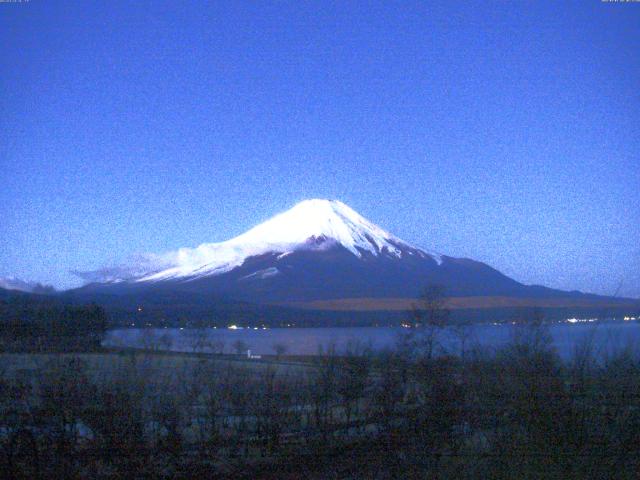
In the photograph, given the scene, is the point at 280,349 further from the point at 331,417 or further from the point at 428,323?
the point at 331,417

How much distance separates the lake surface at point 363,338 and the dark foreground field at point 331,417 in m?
0.31

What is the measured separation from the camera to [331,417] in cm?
1295

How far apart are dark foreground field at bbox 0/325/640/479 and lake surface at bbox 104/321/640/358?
31 cm

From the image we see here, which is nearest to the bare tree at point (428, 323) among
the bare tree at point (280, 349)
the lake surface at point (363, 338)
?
the lake surface at point (363, 338)

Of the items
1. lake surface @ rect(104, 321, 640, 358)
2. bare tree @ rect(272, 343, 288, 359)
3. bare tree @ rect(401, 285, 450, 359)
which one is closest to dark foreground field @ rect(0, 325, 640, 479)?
bare tree @ rect(401, 285, 450, 359)

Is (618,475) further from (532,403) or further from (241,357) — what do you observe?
(241,357)

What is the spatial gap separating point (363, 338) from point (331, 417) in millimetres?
3943

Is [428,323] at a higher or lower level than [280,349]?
higher

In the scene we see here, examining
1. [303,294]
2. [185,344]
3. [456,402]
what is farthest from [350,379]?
[303,294]

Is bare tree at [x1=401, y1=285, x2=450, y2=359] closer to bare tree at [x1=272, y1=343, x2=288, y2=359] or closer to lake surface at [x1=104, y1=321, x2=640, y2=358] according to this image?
lake surface at [x1=104, y1=321, x2=640, y2=358]

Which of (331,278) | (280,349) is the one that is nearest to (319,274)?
(331,278)

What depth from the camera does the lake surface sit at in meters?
11.2

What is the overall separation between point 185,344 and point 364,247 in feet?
105

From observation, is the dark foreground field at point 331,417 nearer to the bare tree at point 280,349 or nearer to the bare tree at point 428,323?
the bare tree at point 428,323
